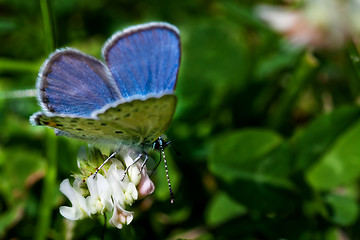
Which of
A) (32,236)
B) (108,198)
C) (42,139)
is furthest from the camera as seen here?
(42,139)

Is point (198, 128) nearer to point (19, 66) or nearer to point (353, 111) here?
point (353, 111)

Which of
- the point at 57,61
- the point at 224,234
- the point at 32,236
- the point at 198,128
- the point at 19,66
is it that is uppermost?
the point at 19,66

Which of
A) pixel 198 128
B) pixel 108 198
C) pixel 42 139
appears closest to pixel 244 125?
pixel 198 128

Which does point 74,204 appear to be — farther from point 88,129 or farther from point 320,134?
point 320,134

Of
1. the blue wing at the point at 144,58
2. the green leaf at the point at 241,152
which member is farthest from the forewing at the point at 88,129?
the green leaf at the point at 241,152

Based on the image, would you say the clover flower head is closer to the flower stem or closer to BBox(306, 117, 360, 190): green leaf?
BBox(306, 117, 360, 190): green leaf
